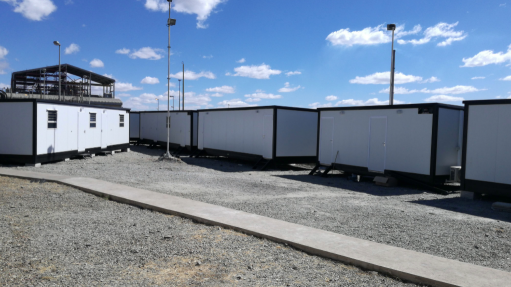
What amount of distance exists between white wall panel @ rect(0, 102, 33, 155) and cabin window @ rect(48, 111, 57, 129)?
0.82 metres

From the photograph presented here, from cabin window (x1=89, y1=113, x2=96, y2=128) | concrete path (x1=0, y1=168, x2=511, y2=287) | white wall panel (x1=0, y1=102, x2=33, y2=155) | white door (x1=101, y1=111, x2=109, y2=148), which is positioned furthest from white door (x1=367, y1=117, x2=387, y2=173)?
white door (x1=101, y1=111, x2=109, y2=148)

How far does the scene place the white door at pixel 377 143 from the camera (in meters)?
11.4

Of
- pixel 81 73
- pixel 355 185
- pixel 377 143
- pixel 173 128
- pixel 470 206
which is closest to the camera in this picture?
pixel 470 206

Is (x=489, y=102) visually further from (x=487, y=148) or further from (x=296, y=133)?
(x=296, y=133)

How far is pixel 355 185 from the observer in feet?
36.9

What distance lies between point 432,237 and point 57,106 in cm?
1343

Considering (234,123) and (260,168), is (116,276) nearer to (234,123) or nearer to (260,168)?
(260,168)

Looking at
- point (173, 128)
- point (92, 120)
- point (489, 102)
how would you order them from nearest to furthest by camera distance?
1. point (489, 102)
2. point (92, 120)
3. point (173, 128)

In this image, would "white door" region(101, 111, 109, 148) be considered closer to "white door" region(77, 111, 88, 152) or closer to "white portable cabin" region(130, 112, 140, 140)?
"white door" region(77, 111, 88, 152)

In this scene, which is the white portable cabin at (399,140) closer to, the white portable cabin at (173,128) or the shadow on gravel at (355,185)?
the shadow on gravel at (355,185)

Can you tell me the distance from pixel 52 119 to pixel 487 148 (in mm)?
13943

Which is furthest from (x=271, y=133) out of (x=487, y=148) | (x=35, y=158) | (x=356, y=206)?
(x=35, y=158)

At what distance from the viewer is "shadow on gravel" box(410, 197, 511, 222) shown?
24.2 feet

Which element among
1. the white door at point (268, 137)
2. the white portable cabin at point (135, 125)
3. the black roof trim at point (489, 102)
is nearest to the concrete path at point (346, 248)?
the black roof trim at point (489, 102)
